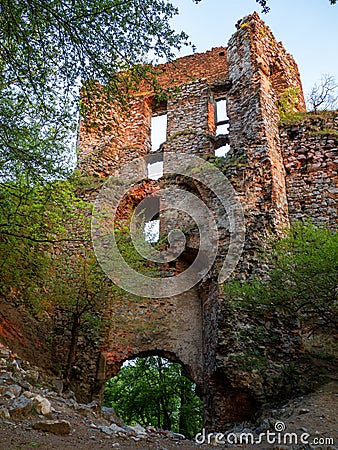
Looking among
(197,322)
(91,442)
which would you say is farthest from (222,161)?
(91,442)

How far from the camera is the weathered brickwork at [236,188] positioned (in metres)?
8.08

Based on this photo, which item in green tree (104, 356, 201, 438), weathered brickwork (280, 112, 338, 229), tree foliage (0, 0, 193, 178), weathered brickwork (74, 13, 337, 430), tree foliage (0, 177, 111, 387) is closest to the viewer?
tree foliage (0, 0, 193, 178)

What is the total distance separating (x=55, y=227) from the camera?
7047 millimetres

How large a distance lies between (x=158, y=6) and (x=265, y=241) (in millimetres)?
5192

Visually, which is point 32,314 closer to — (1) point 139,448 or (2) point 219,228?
(2) point 219,228
